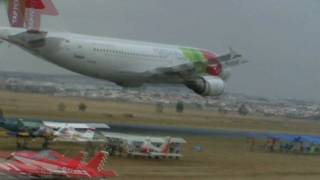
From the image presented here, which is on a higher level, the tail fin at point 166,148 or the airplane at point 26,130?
the airplane at point 26,130

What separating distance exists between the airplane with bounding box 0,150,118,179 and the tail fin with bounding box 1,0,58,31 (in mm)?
41554

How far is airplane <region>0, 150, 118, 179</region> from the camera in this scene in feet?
108

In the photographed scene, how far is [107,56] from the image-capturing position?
258ft

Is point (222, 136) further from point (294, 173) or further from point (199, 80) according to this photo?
point (294, 173)

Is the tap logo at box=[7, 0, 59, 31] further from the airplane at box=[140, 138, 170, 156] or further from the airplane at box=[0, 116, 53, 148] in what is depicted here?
the airplane at box=[140, 138, 170, 156]

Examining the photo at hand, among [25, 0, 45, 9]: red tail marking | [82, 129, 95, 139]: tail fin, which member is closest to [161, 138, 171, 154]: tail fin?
[82, 129, 95, 139]: tail fin

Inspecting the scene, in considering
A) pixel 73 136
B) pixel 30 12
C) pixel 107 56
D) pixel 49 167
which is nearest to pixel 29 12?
pixel 30 12

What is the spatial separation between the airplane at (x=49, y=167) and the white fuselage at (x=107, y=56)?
3948 cm

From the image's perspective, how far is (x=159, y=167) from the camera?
44.2m

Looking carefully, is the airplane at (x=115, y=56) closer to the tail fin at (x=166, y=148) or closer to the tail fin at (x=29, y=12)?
the tail fin at (x=29, y=12)

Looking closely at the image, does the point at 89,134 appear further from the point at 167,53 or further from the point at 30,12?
the point at 167,53

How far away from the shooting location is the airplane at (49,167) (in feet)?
108

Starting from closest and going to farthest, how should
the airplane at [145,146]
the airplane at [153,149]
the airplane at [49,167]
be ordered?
the airplane at [49,167]
the airplane at [145,146]
the airplane at [153,149]

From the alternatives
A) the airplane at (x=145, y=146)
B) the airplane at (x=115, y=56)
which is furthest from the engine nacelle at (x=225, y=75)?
the airplane at (x=145, y=146)
